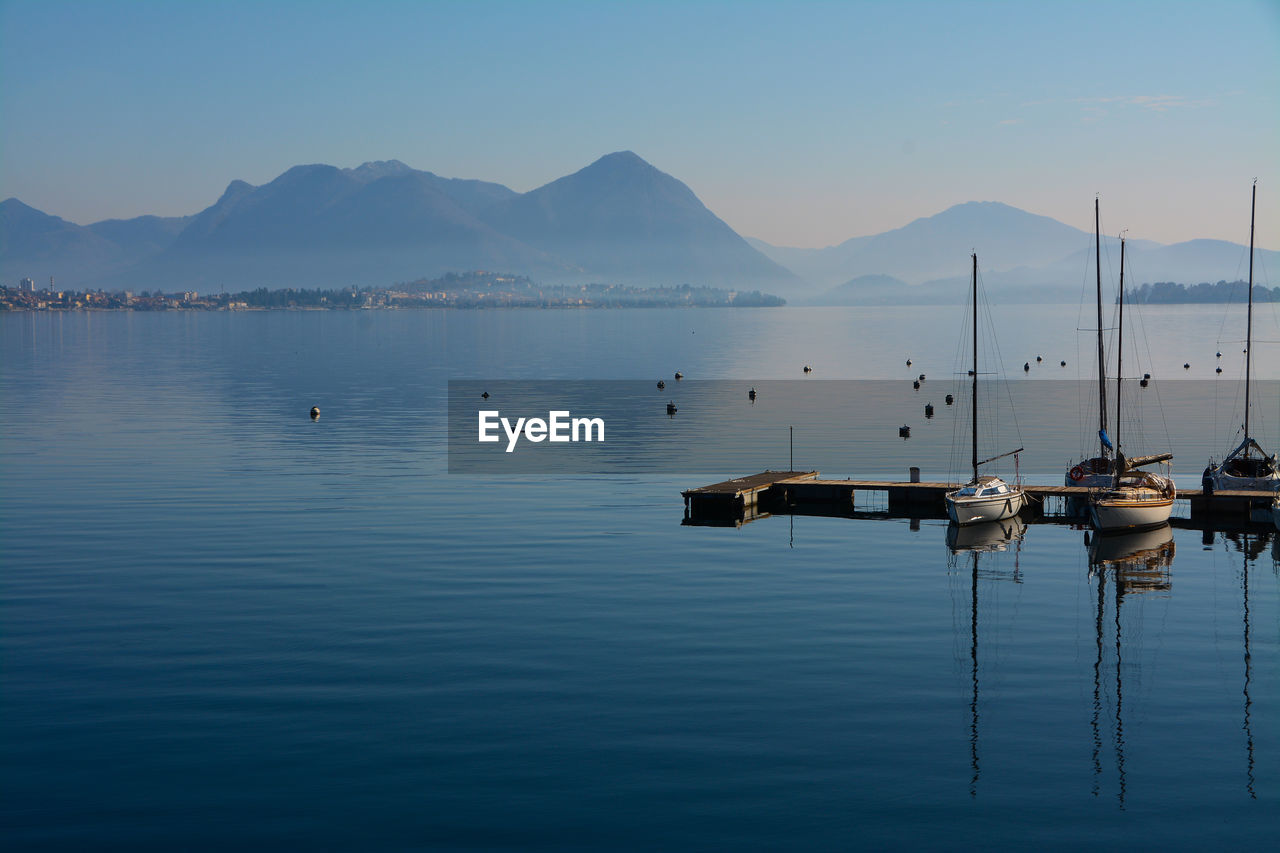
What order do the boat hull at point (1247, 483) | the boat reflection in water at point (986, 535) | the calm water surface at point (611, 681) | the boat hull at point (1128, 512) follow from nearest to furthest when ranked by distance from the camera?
the calm water surface at point (611, 681)
the boat reflection in water at point (986, 535)
the boat hull at point (1128, 512)
the boat hull at point (1247, 483)

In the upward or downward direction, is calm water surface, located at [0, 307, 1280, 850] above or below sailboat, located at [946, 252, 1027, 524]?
below

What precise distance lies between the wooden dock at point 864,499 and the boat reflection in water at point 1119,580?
4.95m

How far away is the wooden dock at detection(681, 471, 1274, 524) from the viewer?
69.0 metres

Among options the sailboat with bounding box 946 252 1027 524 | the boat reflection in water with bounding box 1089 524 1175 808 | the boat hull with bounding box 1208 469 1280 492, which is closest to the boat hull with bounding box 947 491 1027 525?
the sailboat with bounding box 946 252 1027 524

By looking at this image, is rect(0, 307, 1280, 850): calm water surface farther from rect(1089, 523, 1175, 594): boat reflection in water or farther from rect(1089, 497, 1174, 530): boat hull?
rect(1089, 497, 1174, 530): boat hull

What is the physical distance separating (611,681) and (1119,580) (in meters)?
27.1

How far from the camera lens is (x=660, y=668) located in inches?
1503

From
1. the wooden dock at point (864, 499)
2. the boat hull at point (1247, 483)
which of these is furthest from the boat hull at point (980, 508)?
the boat hull at point (1247, 483)

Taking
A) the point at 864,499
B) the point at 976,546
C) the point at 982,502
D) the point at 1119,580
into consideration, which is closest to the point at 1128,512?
the point at 982,502

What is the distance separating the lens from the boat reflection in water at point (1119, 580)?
32.4 m

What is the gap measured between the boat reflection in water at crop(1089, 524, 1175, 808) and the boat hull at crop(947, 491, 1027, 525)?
515 cm

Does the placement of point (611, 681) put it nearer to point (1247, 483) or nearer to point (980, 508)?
point (980, 508)

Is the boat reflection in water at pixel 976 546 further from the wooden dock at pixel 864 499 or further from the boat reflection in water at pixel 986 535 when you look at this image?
the wooden dock at pixel 864 499

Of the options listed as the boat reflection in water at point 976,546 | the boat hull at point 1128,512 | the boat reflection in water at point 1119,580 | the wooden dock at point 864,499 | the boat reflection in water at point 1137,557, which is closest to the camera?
the boat reflection in water at point 1119,580
